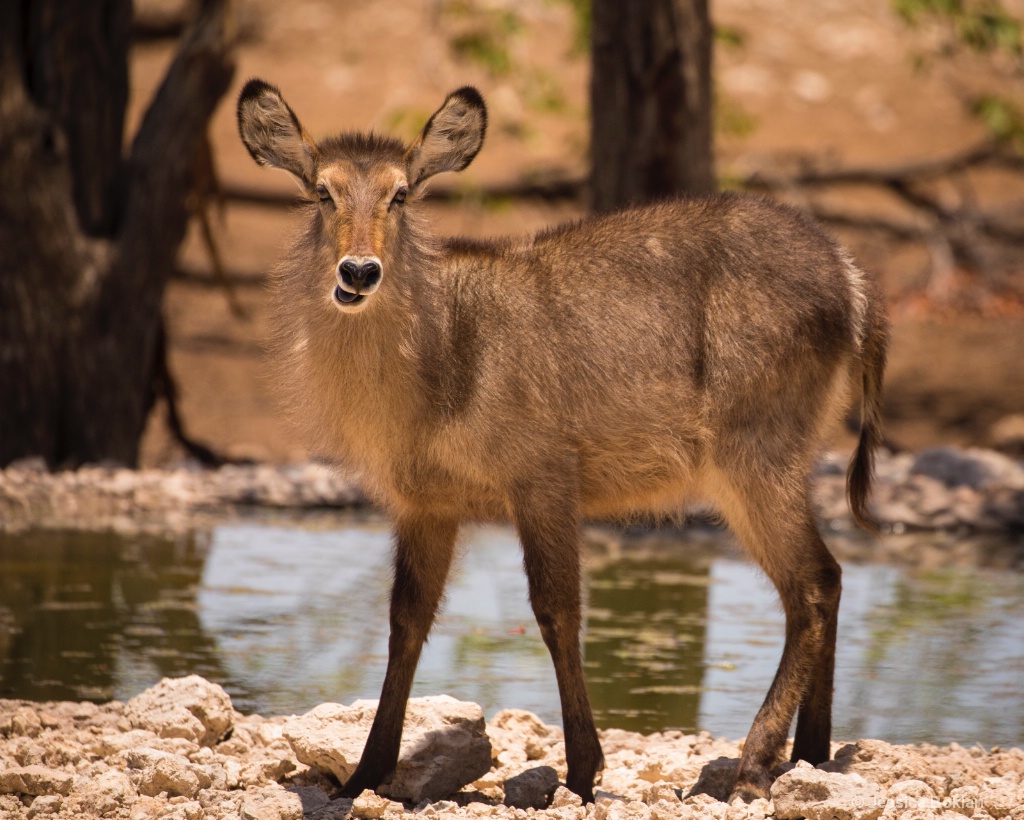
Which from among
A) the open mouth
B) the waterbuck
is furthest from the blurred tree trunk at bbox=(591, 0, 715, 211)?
the open mouth

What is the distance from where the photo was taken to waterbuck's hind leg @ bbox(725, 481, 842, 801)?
4.71m

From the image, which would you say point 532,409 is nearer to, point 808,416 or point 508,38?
point 808,416

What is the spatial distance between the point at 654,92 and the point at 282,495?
3434 millimetres

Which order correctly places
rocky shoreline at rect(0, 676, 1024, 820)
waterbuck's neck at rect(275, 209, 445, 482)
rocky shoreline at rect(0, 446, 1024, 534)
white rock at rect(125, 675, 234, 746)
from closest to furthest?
rocky shoreline at rect(0, 676, 1024, 820) < waterbuck's neck at rect(275, 209, 445, 482) < white rock at rect(125, 675, 234, 746) < rocky shoreline at rect(0, 446, 1024, 534)

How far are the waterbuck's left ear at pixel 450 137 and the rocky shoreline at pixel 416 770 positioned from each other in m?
1.69

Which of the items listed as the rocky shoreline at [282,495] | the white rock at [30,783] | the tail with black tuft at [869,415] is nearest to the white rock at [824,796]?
Answer: the tail with black tuft at [869,415]

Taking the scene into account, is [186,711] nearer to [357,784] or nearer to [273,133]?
[357,784]

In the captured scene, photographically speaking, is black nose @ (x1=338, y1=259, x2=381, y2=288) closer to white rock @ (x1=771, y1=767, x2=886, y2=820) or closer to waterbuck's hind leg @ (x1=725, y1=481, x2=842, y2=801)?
waterbuck's hind leg @ (x1=725, y1=481, x2=842, y2=801)

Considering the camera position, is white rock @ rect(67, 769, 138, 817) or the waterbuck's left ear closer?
white rock @ rect(67, 769, 138, 817)

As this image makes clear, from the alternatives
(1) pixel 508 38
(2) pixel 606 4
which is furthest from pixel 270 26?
(2) pixel 606 4

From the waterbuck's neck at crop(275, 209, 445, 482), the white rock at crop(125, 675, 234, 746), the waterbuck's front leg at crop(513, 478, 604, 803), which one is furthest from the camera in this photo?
the white rock at crop(125, 675, 234, 746)

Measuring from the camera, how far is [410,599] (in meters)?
4.74

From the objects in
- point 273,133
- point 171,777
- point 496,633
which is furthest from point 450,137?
point 496,633

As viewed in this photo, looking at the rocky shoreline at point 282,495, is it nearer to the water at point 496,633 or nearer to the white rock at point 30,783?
the water at point 496,633
